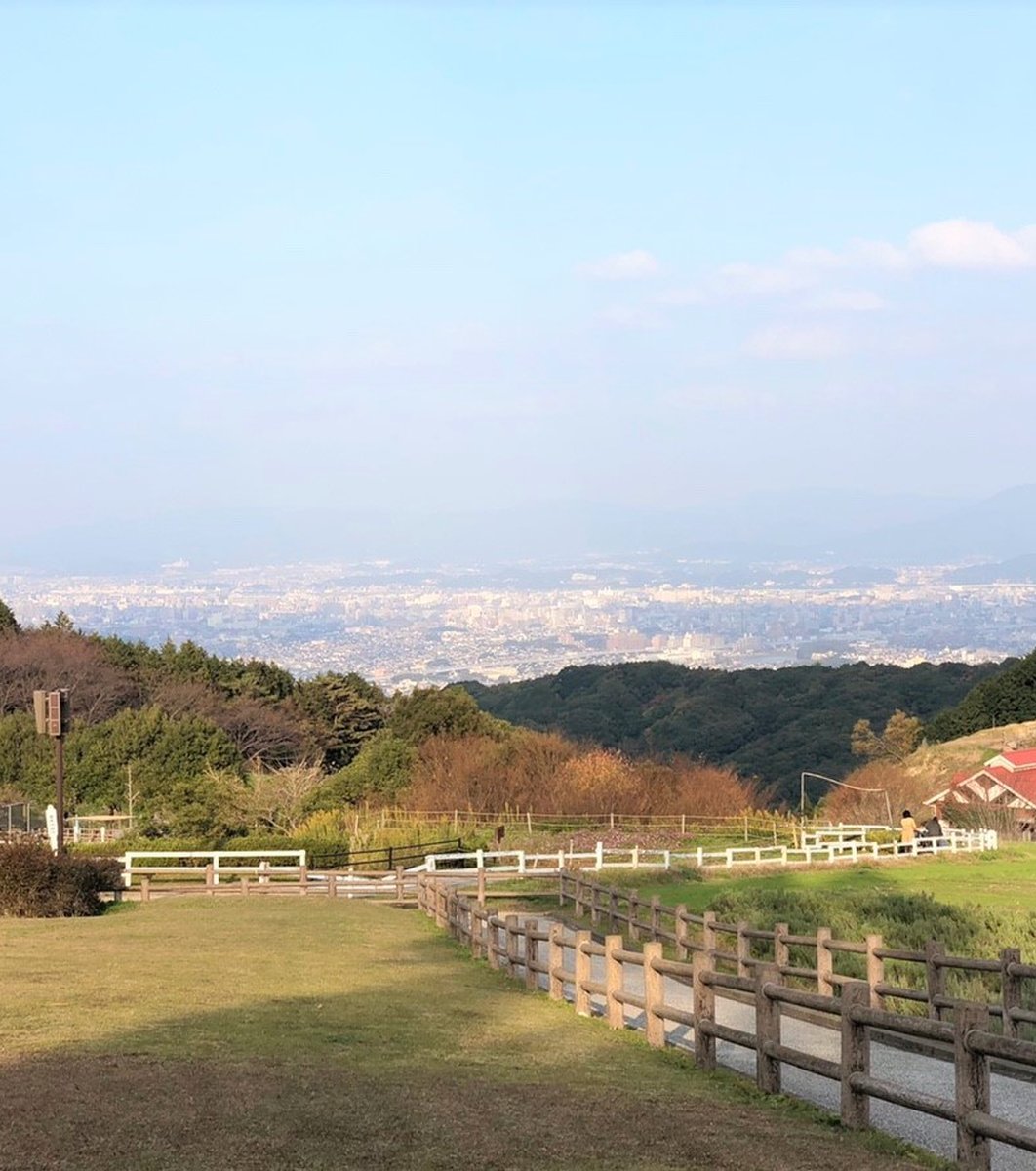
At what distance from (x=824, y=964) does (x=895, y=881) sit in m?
25.4

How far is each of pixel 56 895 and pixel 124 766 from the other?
40727 millimetres

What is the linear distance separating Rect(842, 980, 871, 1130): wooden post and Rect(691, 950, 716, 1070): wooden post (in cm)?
241

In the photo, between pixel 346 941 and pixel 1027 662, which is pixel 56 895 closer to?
pixel 346 941

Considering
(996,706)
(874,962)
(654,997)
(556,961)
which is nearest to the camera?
(654,997)

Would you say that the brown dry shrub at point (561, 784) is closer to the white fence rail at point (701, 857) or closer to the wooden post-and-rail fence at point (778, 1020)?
the white fence rail at point (701, 857)

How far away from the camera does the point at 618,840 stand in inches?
2190

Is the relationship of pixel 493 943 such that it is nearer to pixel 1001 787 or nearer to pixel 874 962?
pixel 874 962

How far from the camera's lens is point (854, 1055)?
9648 millimetres

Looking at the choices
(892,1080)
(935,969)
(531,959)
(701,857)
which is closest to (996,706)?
(701,857)

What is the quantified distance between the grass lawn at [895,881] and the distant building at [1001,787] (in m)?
24.3

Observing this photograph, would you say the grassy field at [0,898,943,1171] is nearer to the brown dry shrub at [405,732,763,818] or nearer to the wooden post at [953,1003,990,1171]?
the wooden post at [953,1003,990,1171]

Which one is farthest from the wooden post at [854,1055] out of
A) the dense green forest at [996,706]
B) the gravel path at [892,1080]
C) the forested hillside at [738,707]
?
the dense green forest at [996,706]

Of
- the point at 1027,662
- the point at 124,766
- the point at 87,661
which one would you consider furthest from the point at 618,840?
the point at 1027,662

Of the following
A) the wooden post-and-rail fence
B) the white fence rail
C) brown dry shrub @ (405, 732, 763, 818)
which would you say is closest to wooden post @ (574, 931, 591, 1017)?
the wooden post-and-rail fence
